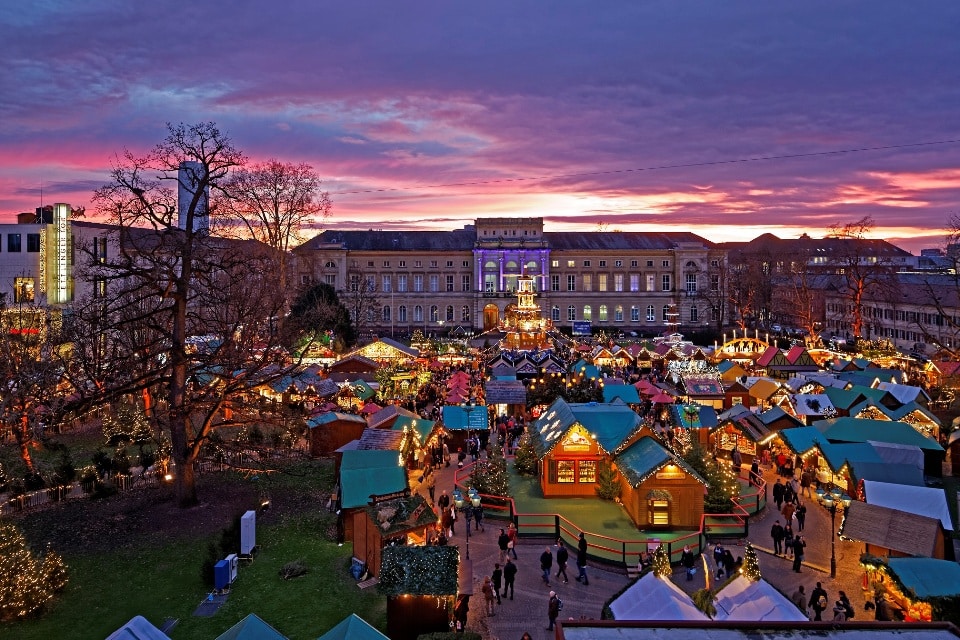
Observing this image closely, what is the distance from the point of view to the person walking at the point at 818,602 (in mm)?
11242

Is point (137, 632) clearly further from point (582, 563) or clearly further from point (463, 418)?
point (463, 418)

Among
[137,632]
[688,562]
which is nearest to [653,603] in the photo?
[688,562]

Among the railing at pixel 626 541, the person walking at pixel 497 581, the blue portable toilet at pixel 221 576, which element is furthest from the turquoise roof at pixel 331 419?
the person walking at pixel 497 581

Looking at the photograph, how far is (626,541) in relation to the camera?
1382cm

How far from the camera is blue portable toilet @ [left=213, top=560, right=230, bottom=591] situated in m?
12.0

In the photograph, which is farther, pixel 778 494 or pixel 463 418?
pixel 463 418

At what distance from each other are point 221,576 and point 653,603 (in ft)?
24.6

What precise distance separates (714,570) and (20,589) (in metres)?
12.2

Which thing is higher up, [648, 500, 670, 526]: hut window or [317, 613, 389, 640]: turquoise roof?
[317, 613, 389, 640]: turquoise roof

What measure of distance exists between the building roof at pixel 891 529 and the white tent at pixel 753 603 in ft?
14.3

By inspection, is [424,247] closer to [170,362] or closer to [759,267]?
[759,267]

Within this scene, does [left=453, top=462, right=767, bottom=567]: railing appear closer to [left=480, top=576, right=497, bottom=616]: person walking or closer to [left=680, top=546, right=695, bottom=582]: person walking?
[left=680, top=546, right=695, bottom=582]: person walking

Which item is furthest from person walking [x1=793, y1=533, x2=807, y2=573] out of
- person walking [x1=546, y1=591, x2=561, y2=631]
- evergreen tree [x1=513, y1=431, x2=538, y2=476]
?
evergreen tree [x1=513, y1=431, x2=538, y2=476]

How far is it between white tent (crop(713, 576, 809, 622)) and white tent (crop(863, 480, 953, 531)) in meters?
→ 5.95
